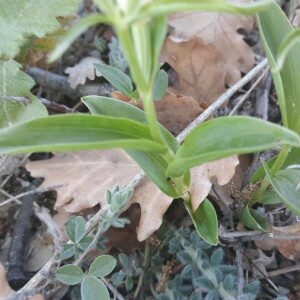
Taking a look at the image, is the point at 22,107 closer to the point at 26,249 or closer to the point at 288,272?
the point at 26,249

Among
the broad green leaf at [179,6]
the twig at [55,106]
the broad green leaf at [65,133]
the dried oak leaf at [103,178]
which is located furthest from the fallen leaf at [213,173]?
the broad green leaf at [179,6]

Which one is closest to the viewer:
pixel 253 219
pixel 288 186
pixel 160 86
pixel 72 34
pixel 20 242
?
pixel 72 34

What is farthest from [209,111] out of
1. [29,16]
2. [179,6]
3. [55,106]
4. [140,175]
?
[179,6]

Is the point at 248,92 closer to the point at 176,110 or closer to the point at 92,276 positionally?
the point at 176,110

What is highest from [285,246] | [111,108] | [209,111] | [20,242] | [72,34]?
[72,34]

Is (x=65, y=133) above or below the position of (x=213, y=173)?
above

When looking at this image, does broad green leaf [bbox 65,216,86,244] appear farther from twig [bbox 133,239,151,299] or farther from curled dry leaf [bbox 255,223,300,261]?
curled dry leaf [bbox 255,223,300,261]

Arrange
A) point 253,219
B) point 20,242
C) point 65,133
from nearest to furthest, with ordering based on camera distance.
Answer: point 65,133, point 253,219, point 20,242
